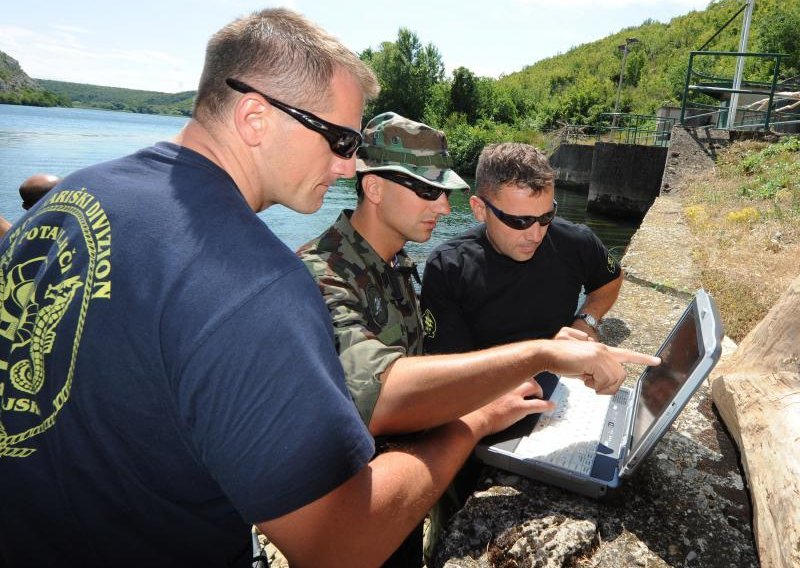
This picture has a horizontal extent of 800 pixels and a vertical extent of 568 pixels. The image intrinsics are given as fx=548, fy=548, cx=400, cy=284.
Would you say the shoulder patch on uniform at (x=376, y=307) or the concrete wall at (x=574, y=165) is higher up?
the concrete wall at (x=574, y=165)

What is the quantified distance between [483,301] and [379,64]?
56.7m

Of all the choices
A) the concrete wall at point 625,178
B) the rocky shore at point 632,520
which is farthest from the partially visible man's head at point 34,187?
the concrete wall at point 625,178

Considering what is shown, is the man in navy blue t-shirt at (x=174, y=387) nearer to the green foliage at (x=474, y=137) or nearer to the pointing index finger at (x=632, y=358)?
the pointing index finger at (x=632, y=358)

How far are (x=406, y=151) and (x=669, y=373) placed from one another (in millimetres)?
1343

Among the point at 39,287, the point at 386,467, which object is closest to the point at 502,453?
the point at 386,467

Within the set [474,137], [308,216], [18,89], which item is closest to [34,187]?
[308,216]

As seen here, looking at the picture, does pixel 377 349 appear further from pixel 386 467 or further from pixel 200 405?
pixel 200 405

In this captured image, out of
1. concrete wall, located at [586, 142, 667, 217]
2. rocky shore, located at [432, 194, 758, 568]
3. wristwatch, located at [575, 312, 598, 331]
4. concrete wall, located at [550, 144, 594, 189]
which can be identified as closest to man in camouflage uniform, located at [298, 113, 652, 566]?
rocky shore, located at [432, 194, 758, 568]

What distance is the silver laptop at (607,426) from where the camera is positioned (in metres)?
1.38

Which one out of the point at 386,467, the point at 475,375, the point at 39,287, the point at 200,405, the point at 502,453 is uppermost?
the point at 39,287

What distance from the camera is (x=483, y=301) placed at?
2.77 metres

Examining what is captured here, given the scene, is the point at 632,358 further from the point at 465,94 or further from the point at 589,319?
the point at 465,94

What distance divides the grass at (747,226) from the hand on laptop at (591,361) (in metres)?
3.77

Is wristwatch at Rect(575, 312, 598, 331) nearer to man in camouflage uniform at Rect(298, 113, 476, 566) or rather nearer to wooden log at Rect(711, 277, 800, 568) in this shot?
wooden log at Rect(711, 277, 800, 568)
